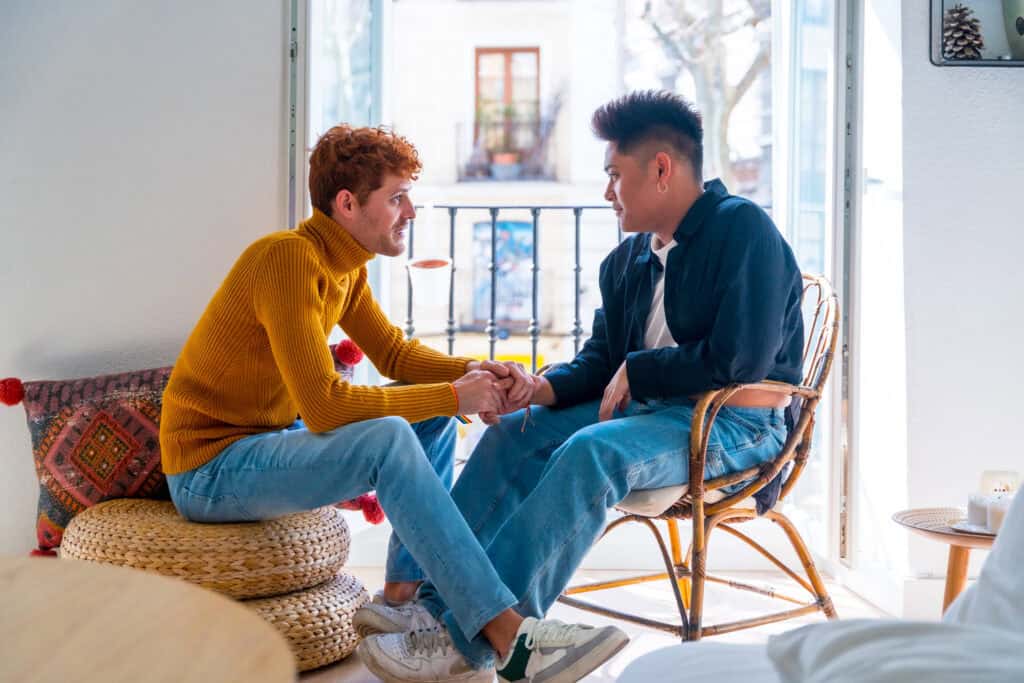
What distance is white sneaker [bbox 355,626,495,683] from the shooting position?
1928 millimetres

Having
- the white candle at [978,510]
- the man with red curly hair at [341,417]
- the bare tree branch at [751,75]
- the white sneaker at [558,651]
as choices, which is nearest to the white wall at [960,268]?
the white candle at [978,510]

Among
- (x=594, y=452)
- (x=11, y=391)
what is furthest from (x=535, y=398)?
(x=11, y=391)

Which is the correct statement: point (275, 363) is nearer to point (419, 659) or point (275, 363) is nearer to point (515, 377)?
point (515, 377)

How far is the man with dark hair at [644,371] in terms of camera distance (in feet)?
6.48

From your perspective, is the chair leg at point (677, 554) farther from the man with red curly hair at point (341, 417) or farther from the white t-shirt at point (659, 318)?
the man with red curly hair at point (341, 417)

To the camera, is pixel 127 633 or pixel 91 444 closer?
pixel 127 633

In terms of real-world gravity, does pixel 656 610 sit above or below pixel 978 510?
below

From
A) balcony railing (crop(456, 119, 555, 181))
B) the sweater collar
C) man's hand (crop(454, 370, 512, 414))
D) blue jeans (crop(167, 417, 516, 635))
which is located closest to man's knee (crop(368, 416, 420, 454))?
blue jeans (crop(167, 417, 516, 635))

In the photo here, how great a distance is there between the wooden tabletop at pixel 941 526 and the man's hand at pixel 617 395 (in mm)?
616

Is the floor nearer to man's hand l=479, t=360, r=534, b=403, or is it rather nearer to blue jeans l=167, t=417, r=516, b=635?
blue jeans l=167, t=417, r=516, b=635

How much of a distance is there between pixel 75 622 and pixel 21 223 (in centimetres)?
223

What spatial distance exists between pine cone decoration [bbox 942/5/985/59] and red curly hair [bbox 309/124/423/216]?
1.47 m

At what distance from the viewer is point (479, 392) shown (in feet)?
7.32

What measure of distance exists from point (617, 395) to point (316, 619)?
2.72ft
